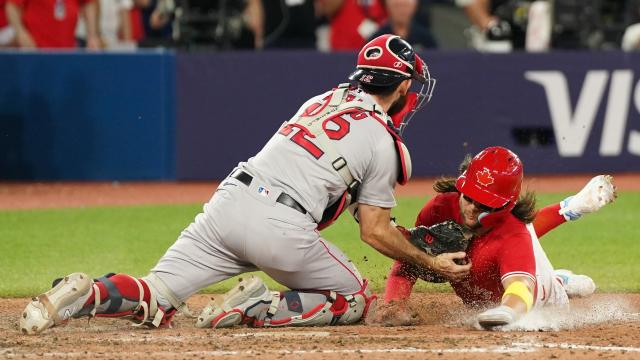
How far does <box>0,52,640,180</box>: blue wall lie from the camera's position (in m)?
13.6

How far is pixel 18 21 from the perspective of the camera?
1404 centimetres

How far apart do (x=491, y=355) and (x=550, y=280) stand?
115 cm

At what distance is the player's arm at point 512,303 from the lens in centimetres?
606

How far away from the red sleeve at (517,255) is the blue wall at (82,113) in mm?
7656

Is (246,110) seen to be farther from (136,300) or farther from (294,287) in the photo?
(136,300)

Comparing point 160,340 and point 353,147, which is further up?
point 353,147

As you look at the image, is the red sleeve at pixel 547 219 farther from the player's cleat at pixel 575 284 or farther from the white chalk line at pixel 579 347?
the white chalk line at pixel 579 347

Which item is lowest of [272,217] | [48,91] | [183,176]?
[183,176]

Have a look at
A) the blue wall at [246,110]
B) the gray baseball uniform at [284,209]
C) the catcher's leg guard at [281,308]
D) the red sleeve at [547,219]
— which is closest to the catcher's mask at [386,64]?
the gray baseball uniform at [284,209]

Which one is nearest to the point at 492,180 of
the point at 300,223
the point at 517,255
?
the point at 517,255

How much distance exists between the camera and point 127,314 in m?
6.42

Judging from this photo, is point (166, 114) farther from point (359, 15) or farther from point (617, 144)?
point (617, 144)

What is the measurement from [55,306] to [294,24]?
944 cm

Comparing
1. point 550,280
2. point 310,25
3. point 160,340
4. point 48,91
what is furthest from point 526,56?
point 160,340
